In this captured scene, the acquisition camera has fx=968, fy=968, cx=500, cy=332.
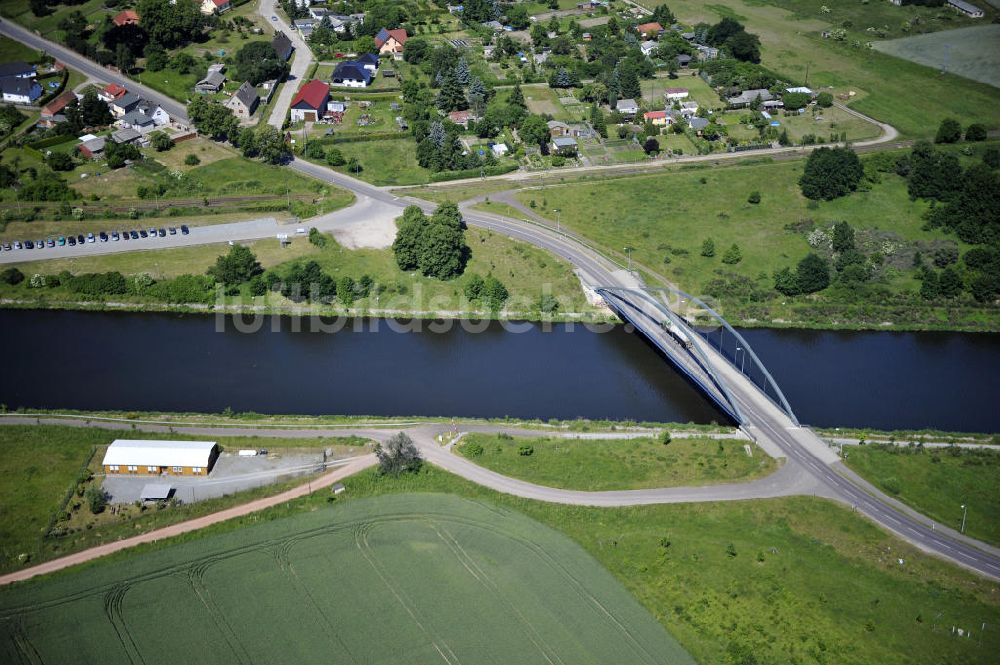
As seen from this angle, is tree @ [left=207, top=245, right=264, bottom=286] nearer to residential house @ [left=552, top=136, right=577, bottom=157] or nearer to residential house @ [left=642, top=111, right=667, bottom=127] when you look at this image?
residential house @ [left=552, top=136, right=577, bottom=157]

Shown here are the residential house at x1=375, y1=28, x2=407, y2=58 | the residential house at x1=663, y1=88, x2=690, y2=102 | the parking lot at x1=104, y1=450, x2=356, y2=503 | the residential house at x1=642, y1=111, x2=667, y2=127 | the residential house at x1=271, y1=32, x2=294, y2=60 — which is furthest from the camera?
the residential house at x1=375, y1=28, x2=407, y2=58

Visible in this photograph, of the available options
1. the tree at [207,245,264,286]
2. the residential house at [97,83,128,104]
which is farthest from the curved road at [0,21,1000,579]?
the residential house at [97,83,128,104]

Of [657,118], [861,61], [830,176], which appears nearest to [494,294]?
[830,176]

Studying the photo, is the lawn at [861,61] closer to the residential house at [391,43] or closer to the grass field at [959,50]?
the grass field at [959,50]

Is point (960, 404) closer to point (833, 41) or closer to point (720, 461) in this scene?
point (720, 461)

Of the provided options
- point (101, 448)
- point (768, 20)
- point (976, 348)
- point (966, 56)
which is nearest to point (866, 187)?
point (976, 348)
